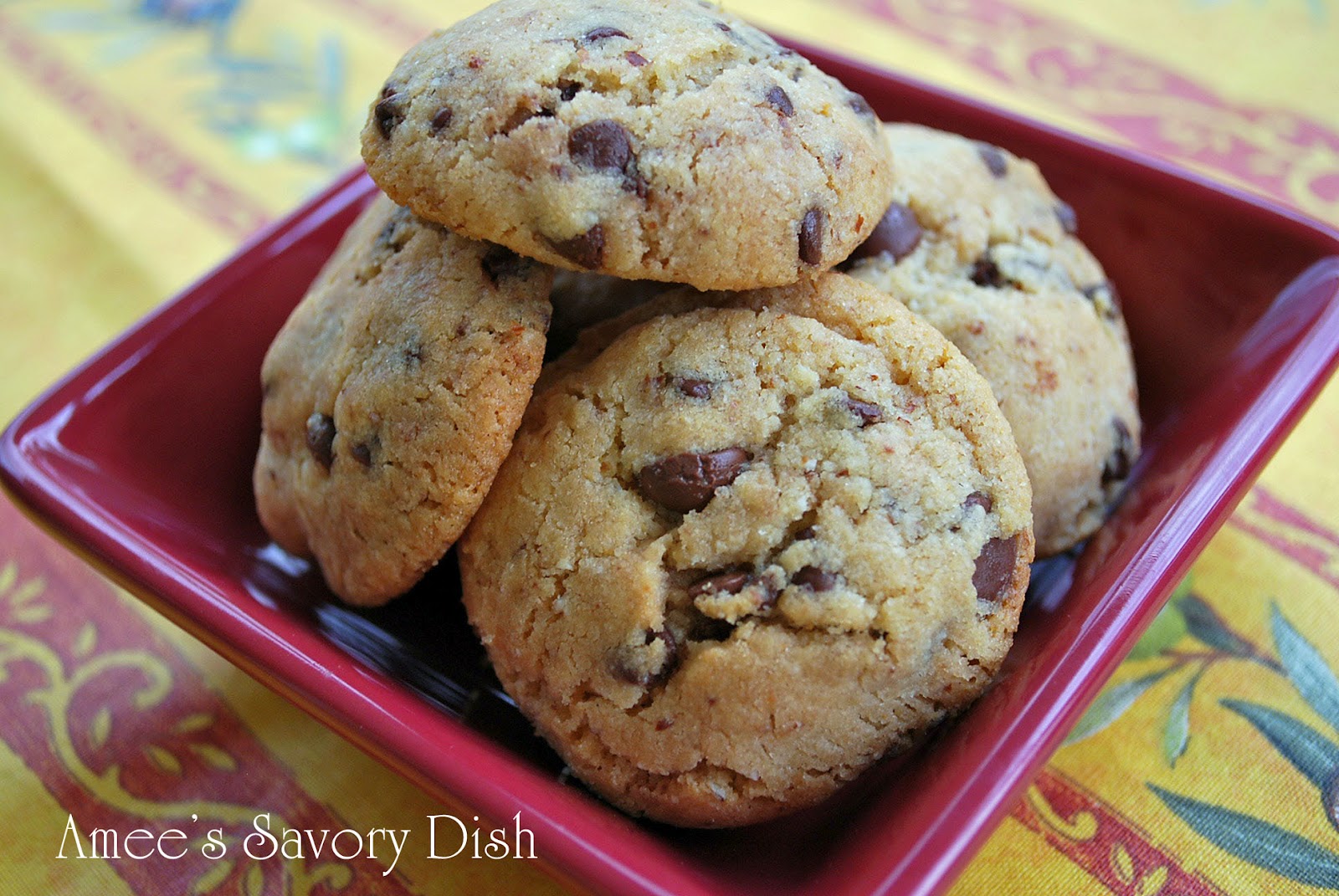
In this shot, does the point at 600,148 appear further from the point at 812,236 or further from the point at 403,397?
the point at 403,397

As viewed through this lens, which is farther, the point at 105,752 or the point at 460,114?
the point at 105,752

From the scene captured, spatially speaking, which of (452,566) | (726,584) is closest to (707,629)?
(726,584)

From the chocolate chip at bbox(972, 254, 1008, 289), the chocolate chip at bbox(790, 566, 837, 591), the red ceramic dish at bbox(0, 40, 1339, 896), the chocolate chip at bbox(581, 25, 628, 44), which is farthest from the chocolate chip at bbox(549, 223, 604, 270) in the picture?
the chocolate chip at bbox(972, 254, 1008, 289)

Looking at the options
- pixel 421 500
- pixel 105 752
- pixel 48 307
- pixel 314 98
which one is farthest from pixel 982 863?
pixel 314 98

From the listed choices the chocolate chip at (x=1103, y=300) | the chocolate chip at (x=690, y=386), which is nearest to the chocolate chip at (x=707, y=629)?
the chocolate chip at (x=690, y=386)

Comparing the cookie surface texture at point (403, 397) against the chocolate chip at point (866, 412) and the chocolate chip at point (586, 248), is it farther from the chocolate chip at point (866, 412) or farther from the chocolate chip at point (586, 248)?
the chocolate chip at point (866, 412)

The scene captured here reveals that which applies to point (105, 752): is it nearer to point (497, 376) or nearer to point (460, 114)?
point (497, 376)
